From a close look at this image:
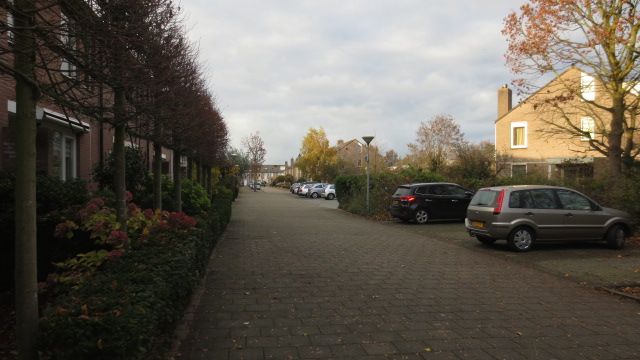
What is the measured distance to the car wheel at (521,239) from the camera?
10633 millimetres

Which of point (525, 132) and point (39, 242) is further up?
point (525, 132)

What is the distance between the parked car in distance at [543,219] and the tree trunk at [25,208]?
30.3 feet

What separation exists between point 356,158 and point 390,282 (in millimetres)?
77939

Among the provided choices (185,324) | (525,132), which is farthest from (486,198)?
(525,132)

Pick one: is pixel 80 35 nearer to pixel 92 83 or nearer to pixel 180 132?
pixel 92 83

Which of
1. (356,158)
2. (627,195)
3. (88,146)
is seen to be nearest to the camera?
(627,195)

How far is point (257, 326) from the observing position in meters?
5.28

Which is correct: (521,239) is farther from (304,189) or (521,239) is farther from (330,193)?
(304,189)

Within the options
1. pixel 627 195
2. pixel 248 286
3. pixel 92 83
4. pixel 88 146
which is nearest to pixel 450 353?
pixel 248 286

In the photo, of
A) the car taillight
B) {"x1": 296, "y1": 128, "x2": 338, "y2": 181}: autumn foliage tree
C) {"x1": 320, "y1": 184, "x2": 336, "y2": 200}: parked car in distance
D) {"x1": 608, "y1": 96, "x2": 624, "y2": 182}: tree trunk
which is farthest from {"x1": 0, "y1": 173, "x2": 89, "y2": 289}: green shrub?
{"x1": 296, "y1": 128, "x2": 338, "y2": 181}: autumn foliage tree

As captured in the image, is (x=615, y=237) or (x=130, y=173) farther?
(x=130, y=173)

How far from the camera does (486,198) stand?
36.9ft

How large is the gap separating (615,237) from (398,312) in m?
7.74

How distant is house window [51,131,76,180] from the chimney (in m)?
28.2
